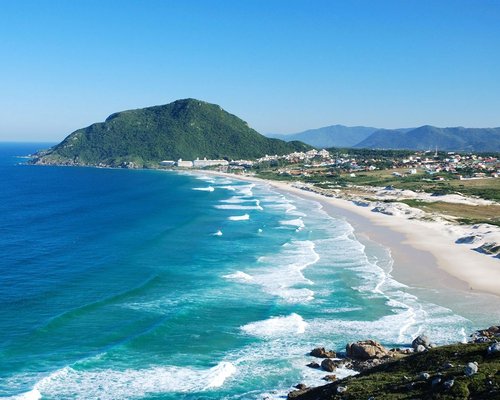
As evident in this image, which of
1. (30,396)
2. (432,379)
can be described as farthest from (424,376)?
(30,396)

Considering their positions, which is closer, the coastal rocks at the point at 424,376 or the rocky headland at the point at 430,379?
the rocky headland at the point at 430,379

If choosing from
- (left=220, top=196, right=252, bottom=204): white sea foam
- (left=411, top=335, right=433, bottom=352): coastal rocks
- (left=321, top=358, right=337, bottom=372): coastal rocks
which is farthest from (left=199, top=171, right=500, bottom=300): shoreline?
(left=220, top=196, right=252, bottom=204): white sea foam

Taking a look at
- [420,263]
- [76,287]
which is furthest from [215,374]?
[420,263]

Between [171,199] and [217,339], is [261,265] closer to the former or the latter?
[217,339]

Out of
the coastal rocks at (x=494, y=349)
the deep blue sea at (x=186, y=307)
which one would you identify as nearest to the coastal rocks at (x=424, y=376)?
the coastal rocks at (x=494, y=349)

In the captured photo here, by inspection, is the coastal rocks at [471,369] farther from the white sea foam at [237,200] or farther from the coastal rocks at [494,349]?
the white sea foam at [237,200]
